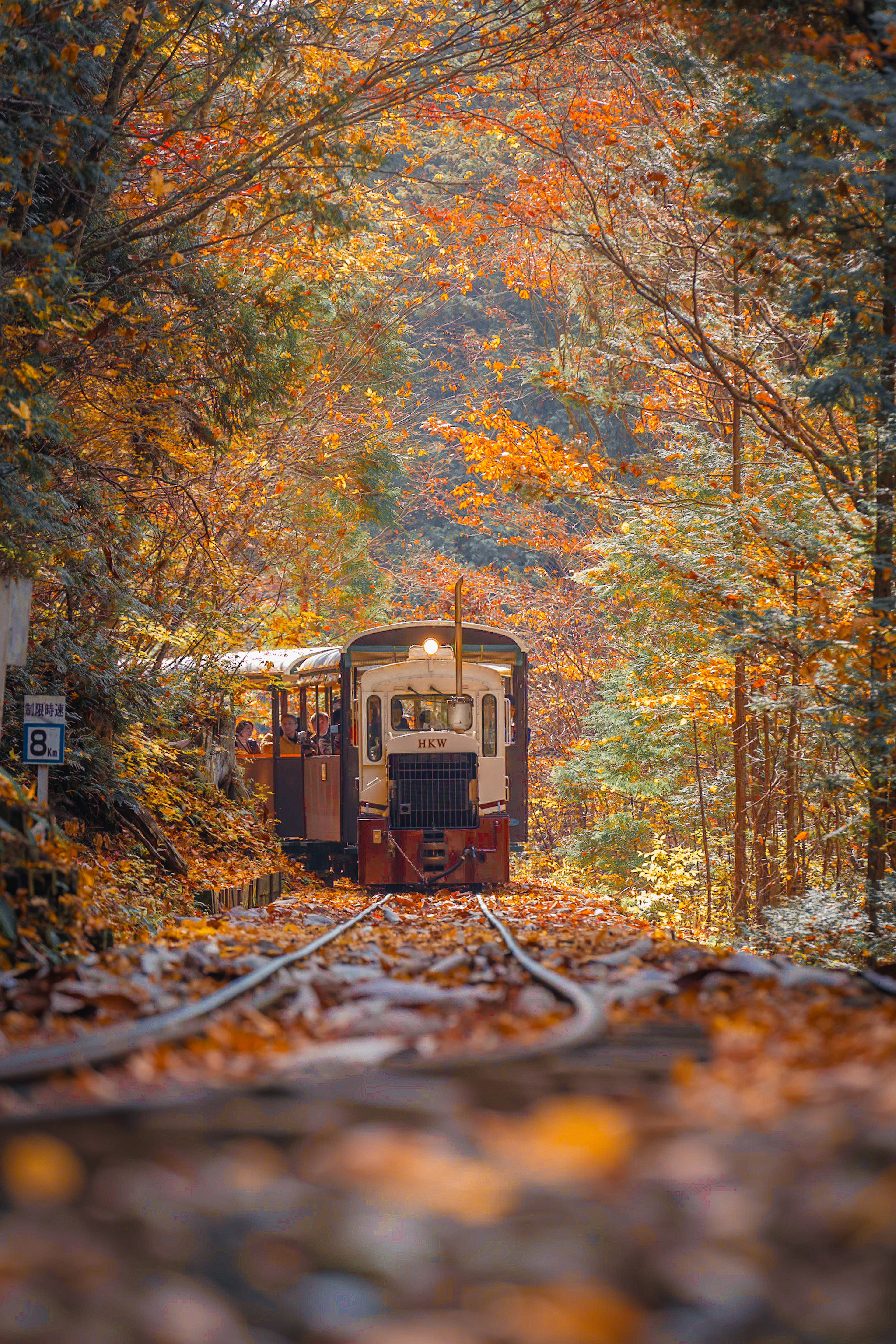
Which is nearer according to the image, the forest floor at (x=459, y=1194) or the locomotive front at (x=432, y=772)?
the forest floor at (x=459, y=1194)

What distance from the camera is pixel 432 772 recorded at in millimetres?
16469

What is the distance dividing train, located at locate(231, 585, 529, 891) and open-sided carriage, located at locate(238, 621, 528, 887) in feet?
0.06

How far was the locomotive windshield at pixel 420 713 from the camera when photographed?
55.1 ft

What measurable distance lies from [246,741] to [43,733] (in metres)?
12.6

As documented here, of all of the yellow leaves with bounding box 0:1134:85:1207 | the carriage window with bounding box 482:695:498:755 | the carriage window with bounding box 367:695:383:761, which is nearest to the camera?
the yellow leaves with bounding box 0:1134:85:1207

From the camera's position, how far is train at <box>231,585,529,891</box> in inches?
633

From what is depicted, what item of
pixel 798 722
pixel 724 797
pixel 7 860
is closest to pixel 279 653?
pixel 724 797

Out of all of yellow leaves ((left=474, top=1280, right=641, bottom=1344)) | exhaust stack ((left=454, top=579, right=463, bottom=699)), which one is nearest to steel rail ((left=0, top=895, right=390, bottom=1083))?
yellow leaves ((left=474, top=1280, right=641, bottom=1344))

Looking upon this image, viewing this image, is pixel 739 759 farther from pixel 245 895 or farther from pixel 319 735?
pixel 245 895

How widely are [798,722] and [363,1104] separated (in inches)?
526

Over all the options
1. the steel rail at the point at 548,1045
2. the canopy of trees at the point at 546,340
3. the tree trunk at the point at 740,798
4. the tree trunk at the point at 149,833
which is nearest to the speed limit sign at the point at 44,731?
the canopy of trees at the point at 546,340

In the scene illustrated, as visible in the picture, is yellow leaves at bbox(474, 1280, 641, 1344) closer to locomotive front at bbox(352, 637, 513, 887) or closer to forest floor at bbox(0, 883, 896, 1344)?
forest floor at bbox(0, 883, 896, 1344)

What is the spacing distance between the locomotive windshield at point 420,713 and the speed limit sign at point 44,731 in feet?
25.9

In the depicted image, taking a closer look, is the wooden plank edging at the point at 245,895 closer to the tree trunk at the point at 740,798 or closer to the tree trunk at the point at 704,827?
the tree trunk at the point at 740,798
